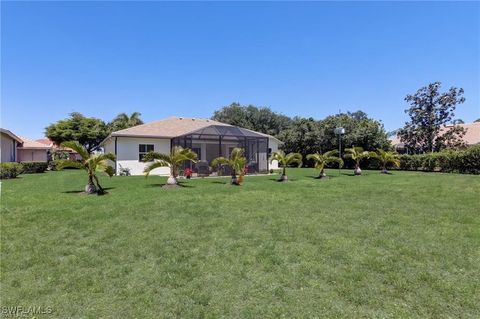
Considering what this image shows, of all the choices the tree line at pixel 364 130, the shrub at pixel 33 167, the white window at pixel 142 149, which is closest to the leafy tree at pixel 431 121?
the tree line at pixel 364 130

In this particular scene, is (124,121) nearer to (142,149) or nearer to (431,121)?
(142,149)

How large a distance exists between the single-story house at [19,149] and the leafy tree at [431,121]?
37821mm

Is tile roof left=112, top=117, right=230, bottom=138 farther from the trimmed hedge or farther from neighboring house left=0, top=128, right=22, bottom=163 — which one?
the trimmed hedge

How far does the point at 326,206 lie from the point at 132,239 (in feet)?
18.0

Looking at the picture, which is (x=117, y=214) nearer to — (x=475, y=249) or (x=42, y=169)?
(x=475, y=249)

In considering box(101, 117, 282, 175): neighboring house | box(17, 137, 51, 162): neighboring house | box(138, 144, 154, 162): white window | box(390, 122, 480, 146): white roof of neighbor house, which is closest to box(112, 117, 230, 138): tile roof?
Answer: box(101, 117, 282, 175): neighboring house

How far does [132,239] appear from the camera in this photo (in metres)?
6.34

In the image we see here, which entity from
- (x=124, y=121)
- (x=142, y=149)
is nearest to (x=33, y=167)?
(x=142, y=149)

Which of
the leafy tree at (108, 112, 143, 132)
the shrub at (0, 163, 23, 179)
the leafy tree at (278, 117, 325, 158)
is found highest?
the leafy tree at (108, 112, 143, 132)

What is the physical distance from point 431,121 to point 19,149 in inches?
1698

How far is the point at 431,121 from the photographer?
110 feet

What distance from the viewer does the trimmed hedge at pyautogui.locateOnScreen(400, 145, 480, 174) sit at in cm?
2131

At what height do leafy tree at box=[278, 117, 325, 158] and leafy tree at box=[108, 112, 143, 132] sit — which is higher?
leafy tree at box=[108, 112, 143, 132]

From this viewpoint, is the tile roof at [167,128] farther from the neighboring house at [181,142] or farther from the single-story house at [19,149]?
the single-story house at [19,149]
